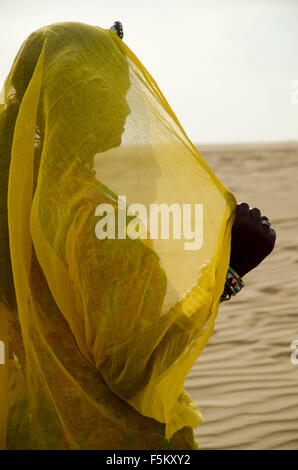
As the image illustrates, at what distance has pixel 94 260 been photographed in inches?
61.4

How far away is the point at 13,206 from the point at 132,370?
1.76 ft

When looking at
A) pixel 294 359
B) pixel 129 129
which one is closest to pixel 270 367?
pixel 294 359

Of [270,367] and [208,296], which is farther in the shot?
[270,367]

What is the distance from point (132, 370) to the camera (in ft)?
5.39

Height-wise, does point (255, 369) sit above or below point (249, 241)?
below

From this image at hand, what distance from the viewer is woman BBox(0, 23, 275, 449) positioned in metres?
1.61

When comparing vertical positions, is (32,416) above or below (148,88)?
below

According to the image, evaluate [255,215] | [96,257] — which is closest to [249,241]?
[255,215]

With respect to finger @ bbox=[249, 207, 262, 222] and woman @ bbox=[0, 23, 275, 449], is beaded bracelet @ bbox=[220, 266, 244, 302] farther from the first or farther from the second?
finger @ bbox=[249, 207, 262, 222]

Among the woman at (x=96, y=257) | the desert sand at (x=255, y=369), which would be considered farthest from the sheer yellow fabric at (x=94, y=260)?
the desert sand at (x=255, y=369)

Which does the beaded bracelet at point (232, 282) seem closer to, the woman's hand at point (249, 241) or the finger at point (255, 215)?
the woman's hand at point (249, 241)

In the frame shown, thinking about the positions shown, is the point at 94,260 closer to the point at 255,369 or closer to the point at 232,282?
the point at 232,282

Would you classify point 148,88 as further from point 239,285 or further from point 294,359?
point 294,359

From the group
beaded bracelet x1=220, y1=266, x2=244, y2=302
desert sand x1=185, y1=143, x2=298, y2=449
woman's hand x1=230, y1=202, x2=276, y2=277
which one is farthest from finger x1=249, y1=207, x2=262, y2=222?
desert sand x1=185, y1=143, x2=298, y2=449
